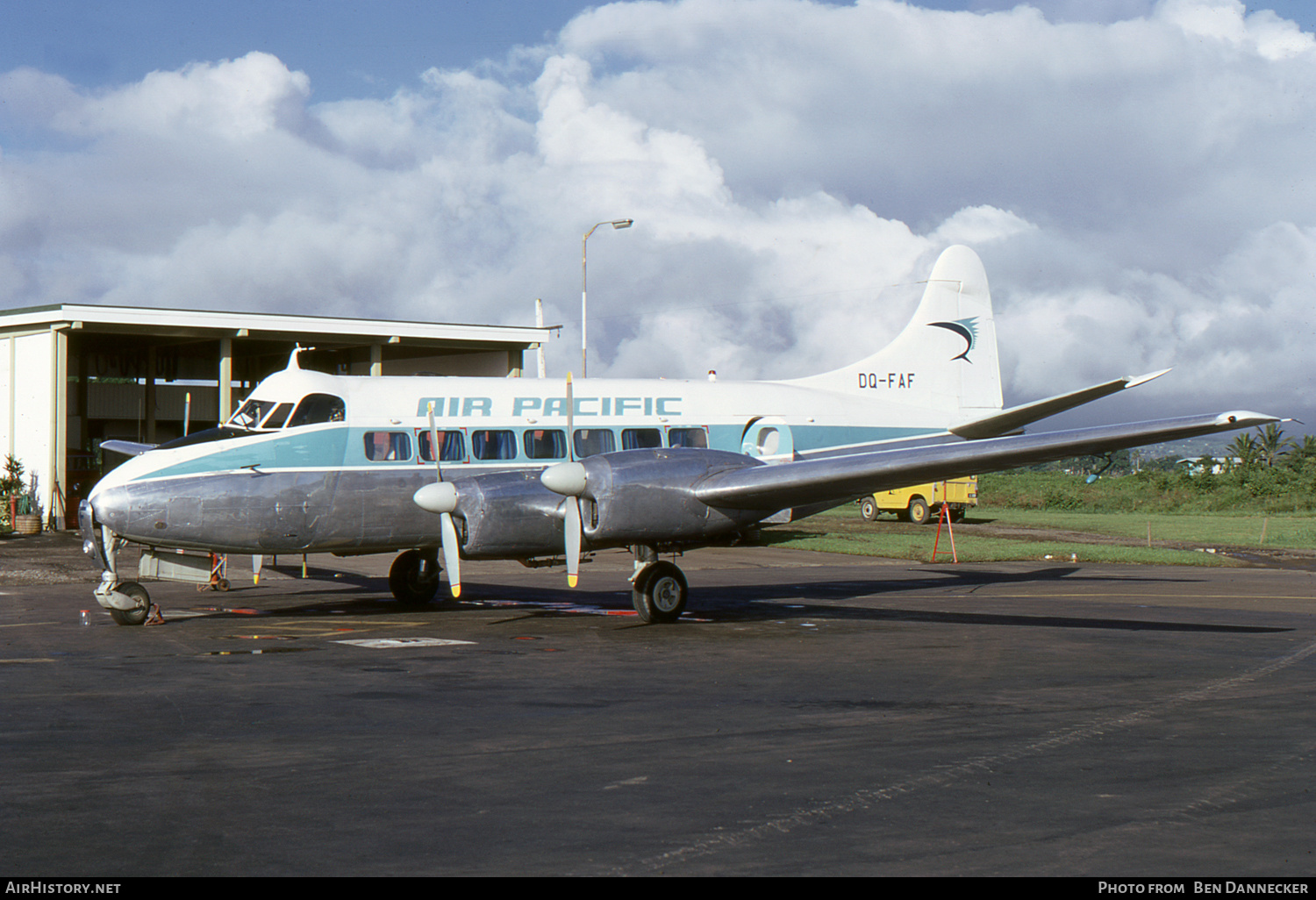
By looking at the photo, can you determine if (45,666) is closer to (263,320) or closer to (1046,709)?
(1046,709)

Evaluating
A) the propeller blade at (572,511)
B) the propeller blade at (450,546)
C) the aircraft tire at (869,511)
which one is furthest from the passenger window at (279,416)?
the aircraft tire at (869,511)

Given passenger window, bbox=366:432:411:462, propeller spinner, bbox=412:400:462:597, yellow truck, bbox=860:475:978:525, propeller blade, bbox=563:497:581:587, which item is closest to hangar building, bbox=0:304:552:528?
yellow truck, bbox=860:475:978:525

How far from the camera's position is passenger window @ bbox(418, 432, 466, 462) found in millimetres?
17500

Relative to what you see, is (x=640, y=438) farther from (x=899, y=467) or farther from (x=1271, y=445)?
(x=1271, y=445)

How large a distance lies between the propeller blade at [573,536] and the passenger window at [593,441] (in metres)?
2.64

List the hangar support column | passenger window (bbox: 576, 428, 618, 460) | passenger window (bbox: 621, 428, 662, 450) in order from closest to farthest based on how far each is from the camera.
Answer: passenger window (bbox: 576, 428, 618, 460), passenger window (bbox: 621, 428, 662, 450), the hangar support column

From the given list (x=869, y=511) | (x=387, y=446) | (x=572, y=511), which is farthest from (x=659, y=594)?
(x=869, y=511)

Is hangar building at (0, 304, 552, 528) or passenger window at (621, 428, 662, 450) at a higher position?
hangar building at (0, 304, 552, 528)

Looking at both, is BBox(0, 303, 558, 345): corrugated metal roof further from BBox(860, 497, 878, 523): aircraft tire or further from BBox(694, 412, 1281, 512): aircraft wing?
BBox(694, 412, 1281, 512): aircraft wing

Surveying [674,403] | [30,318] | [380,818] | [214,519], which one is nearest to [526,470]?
[674,403]

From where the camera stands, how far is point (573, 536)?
15523 mm

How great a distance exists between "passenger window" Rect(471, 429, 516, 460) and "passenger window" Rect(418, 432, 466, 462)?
176 millimetres

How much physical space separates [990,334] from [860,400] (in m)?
3.45

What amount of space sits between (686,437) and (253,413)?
6769 mm
